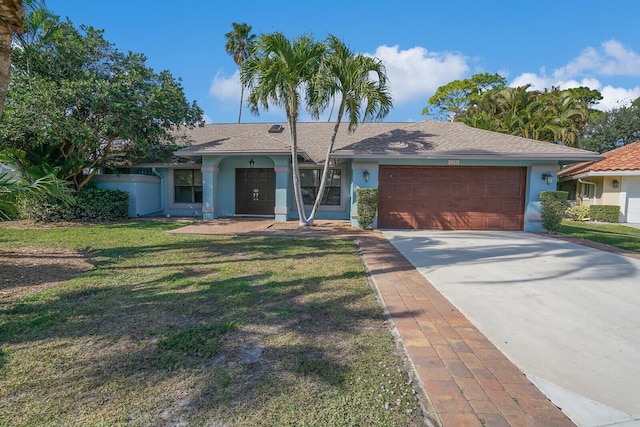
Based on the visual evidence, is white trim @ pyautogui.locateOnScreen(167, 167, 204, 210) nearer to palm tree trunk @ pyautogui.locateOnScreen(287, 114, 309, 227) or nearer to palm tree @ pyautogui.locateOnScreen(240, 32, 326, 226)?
palm tree trunk @ pyautogui.locateOnScreen(287, 114, 309, 227)

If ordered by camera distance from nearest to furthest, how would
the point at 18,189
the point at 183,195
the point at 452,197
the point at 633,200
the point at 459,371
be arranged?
the point at 459,371 < the point at 18,189 < the point at 452,197 < the point at 183,195 < the point at 633,200

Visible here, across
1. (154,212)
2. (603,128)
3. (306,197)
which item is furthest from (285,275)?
(603,128)

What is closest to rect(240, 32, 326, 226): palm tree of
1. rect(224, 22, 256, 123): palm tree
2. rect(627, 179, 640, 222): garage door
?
rect(627, 179, 640, 222): garage door

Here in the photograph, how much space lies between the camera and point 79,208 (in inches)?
513

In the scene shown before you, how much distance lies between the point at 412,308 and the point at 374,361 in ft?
4.81

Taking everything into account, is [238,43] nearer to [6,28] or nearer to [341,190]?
[341,190]

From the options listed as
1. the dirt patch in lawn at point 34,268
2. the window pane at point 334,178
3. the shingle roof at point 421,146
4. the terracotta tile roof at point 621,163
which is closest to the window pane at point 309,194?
the window pane at point 334,178

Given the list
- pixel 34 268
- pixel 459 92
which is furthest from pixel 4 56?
pixel 459 92

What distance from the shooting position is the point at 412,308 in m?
4.35

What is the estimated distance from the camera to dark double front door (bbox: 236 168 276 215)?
15211mm

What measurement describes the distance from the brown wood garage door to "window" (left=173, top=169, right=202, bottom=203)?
27.9 feet

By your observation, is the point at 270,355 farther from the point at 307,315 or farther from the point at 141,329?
the point at 141,329

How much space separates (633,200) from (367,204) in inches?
582

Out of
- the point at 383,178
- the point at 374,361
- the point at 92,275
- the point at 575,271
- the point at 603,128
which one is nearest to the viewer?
the point at 374,361
